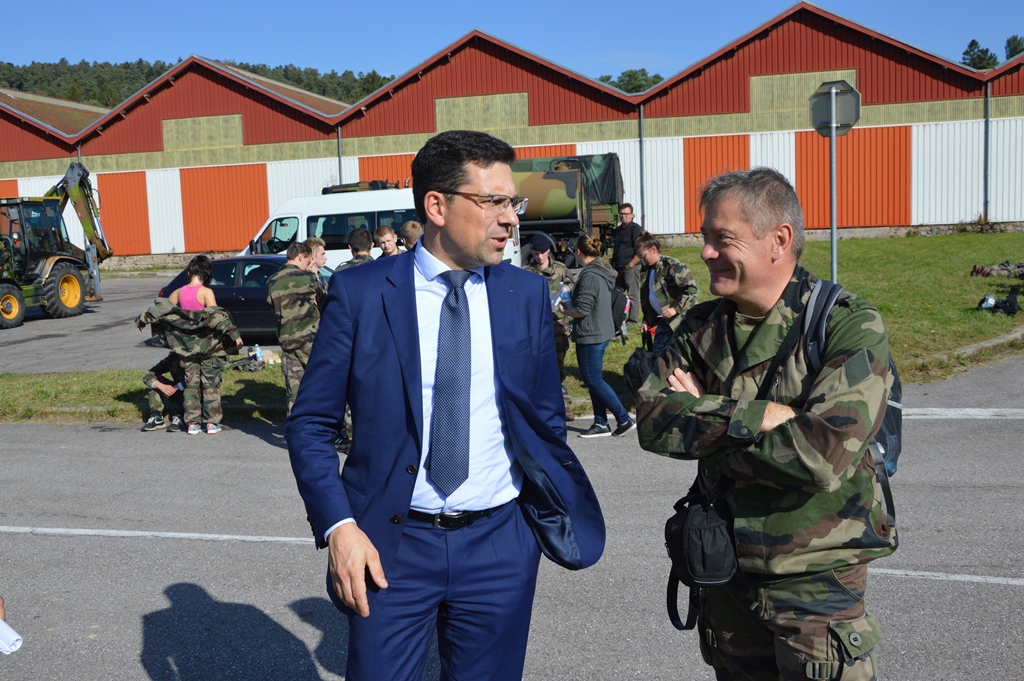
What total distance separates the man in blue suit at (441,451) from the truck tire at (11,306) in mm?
19916

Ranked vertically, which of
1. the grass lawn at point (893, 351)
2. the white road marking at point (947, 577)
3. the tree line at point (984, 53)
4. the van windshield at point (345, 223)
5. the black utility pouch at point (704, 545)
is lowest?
the white road marking at point (947, 577)

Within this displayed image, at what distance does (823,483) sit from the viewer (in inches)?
93.1

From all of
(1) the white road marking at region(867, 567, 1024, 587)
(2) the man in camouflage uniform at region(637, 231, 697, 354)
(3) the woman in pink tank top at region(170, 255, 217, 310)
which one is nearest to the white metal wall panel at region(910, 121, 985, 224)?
(2) the man in camouflage uniform at region(637, 231, 697, 354)

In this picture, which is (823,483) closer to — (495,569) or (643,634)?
(495,569)

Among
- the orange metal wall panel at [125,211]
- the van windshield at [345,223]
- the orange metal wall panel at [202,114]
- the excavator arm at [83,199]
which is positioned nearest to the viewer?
the van windshield at [345,223]

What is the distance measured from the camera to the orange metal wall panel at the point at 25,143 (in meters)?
38.0

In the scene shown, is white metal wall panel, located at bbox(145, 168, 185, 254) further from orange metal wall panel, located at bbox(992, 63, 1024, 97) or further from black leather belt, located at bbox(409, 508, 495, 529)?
black leather belt, located at bbox(409, 508, 495, 529)

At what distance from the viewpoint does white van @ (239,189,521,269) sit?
18156mm

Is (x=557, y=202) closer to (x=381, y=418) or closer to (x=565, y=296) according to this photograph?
(x=565, y=296)

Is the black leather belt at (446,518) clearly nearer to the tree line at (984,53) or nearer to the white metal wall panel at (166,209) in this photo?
the white metal wall panel at (166,209)

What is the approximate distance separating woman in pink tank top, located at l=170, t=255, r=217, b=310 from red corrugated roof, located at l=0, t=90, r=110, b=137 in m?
31.9

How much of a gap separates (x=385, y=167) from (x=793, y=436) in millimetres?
33762

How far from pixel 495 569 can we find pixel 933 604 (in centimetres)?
304

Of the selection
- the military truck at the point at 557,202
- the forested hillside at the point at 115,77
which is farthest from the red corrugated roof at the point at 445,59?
the forested hillside at the point at 115,77
